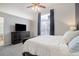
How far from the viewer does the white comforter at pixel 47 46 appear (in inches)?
55.5

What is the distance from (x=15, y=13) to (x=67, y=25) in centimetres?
116

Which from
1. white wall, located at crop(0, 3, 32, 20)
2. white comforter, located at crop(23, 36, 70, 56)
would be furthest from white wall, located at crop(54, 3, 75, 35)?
white wall, located at crop(0, 3, 32, 20)

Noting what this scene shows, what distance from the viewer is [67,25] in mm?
1962

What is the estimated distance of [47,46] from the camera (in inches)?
63.6

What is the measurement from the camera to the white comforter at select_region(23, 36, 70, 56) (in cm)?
141


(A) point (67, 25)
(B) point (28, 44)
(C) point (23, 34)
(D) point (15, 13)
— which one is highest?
(D) point (15, 13)

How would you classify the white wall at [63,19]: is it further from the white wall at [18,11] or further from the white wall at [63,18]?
the white wall at [18,11]

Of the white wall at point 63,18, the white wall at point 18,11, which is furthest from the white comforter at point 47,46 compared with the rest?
the white wall at point 18,11

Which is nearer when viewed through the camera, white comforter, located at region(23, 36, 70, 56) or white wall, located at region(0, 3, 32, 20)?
white comforter, located at region(23, 36, 70, 56)

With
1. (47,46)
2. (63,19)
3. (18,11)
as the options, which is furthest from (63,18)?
(18,11)

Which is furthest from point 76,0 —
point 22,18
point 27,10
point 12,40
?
point 12,40

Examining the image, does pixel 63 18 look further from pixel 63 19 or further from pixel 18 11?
pixel 18 11

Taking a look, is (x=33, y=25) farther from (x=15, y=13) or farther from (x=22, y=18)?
(x=15, y=13)

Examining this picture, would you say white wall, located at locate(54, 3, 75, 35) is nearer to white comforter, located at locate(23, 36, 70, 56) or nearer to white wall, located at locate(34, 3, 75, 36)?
white wall, located at locate(34, 3, 75, 36)
